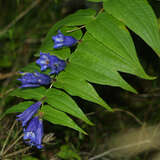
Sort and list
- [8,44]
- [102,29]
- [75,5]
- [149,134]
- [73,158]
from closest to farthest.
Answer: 1. [102,29]
2. [73,158]
3. [149,134]
4. [75,5]
5. [8,44]

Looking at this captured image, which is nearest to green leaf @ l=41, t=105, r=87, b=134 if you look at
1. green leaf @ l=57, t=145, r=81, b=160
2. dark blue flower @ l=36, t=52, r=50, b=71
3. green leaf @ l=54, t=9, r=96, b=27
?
dark blue flower @ l=36, t=52, r=50, b=71

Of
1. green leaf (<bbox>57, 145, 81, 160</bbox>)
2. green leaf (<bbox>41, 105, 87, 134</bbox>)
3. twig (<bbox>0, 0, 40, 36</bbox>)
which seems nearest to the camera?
green leaf (<bbox>41, 105, 87, 134</bbox>)

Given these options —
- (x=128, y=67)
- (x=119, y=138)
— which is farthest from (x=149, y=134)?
(x=128, y=67)

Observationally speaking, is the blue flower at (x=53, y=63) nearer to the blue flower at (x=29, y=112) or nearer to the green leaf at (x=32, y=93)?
the green leaf at (x=32, y=93)

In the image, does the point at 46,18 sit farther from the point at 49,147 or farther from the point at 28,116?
the point at 28,116

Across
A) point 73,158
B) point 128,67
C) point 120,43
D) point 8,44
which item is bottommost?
point 73,158

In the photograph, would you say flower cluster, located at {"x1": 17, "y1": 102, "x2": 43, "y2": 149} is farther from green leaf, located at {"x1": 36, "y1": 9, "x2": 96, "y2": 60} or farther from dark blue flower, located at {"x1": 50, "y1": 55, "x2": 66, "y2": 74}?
green leaf, located at {"x1": 36, "y1": 9, "x2": 96, "y2": 60}

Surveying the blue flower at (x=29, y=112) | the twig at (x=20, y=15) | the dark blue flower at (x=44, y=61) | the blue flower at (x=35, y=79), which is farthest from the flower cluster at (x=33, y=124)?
the twig at (x=20, y=15)
